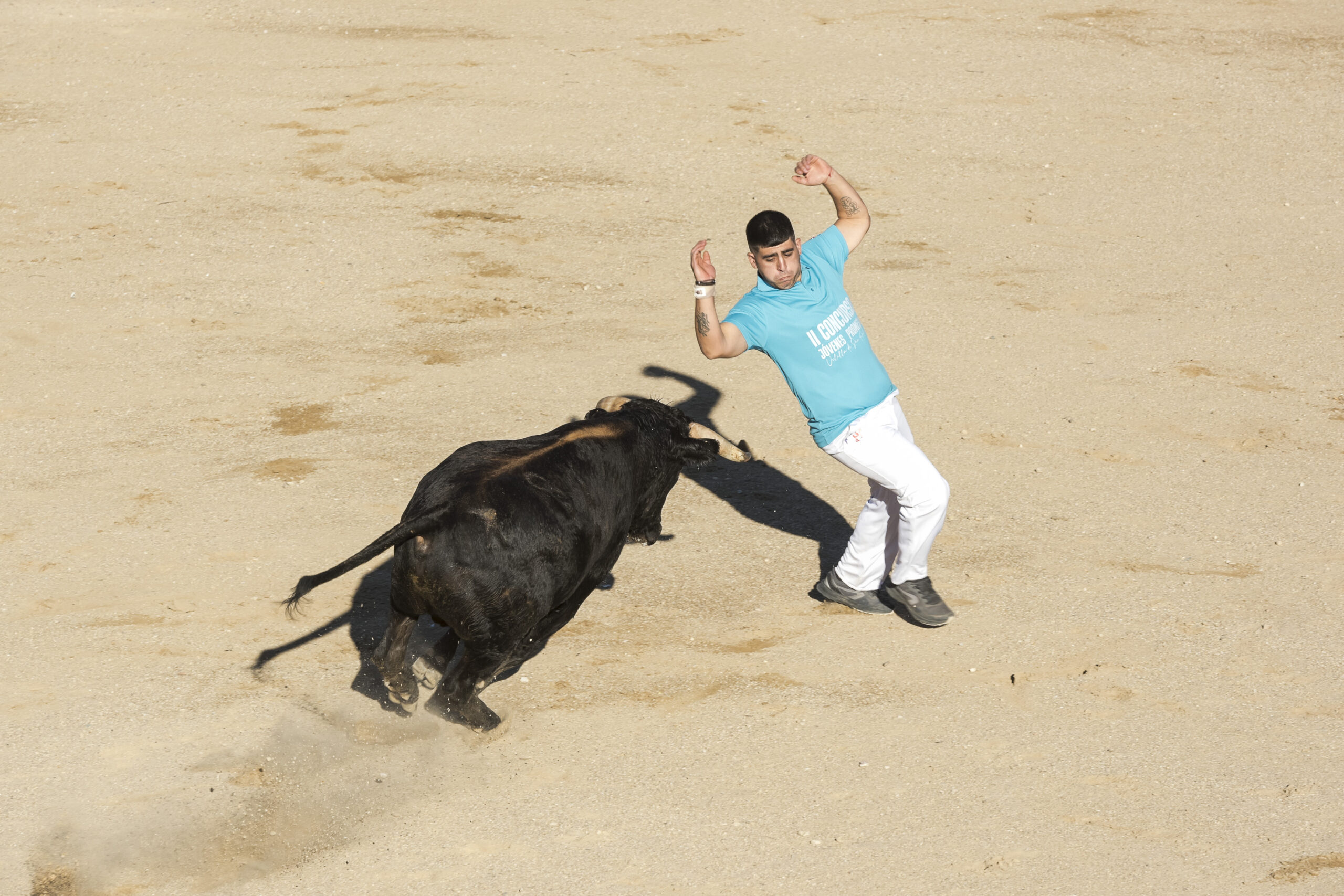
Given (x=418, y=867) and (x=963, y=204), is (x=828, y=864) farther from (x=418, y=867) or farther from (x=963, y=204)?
(x=963, y=204)

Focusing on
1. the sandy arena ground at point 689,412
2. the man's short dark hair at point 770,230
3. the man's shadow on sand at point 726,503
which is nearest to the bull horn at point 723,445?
the man's shadow on sand at point 726,503

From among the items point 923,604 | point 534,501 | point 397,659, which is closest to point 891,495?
point 923,604

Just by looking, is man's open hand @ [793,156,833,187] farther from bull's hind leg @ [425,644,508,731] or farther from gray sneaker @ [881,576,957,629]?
bull's hind leg @ [425,644,508,731]

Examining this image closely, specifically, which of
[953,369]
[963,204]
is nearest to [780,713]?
[953,369]

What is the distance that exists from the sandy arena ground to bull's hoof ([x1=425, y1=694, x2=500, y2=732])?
0.35 ft

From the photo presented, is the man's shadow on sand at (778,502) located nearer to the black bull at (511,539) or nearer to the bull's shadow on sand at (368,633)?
the black bull at (511,539)

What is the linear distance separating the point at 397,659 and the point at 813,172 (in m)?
3.24

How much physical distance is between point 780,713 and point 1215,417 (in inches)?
192

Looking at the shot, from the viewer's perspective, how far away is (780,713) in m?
6.45

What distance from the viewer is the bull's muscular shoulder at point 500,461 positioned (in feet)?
18.7

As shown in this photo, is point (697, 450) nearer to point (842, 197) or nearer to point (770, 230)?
point (770, 230)

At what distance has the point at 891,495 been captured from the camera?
23.1 feet

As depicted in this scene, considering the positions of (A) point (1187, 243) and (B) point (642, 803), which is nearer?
(B) point (642, 803)

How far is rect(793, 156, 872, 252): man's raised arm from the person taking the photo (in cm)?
680
